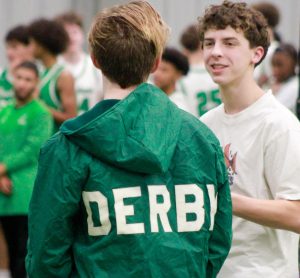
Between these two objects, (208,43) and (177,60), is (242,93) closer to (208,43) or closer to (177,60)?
(208,43)

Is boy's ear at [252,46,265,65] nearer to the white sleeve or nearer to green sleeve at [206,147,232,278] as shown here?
the white sleeve

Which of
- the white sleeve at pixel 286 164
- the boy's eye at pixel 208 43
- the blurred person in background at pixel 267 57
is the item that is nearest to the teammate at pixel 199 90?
the blurred person in background at pixel 267 57

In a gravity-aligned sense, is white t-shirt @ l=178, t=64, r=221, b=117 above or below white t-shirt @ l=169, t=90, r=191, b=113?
below

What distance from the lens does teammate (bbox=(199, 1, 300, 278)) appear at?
4.19 metres

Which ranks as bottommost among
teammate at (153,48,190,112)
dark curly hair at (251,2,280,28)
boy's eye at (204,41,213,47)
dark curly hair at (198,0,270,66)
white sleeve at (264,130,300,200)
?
teammate at (153,48,190,112)

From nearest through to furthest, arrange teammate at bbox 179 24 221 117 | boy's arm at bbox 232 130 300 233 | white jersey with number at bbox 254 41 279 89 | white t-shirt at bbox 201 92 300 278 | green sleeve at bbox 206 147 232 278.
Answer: green sleeve at bbox 206 147 232 278, boy's arm at bbox 232 130 300 233, white t-shirt at bbox 201 92 300 278, teammate at bbox 179 24 221 117, white jersey with number at bbox 254 41 279 89

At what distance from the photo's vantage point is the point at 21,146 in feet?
24.9

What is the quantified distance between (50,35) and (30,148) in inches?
57.2

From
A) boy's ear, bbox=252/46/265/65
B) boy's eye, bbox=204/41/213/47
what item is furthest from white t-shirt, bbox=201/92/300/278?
boy's eye, bbox=204/41/213/47

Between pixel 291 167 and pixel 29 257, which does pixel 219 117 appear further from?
pixel 29 257

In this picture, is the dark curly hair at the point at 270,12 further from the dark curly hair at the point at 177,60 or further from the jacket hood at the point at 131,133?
the jacket hood at the point at 131,133

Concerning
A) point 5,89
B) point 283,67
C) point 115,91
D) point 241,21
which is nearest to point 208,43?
point 241,21

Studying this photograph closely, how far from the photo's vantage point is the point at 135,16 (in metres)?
3.60

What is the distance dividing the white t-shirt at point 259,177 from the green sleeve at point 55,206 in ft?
3.05
